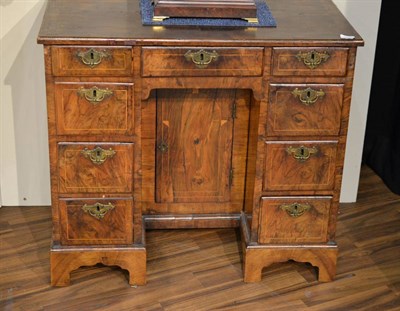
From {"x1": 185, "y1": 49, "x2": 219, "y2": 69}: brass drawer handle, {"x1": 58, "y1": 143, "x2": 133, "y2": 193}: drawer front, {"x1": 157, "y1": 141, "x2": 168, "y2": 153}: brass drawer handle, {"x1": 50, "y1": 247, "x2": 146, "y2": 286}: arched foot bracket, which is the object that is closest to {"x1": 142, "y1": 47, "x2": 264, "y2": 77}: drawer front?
{"x1": 185, "y1": 49, "x2": 219, "y2": 69}: brass drawer handle

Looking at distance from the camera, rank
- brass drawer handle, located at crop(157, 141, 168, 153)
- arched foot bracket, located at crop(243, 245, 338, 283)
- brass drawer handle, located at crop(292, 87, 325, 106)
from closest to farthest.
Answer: brass drawer handle, located at crop(292, 87, 325, 106) < arched foot bracket, located at crop(243, 245, 338, 283) < brass drawer handle, located at crop(157, 141, 168, 153)

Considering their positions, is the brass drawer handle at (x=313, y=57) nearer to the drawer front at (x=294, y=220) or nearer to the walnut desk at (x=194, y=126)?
the walnut desk at (x=194, y=126)

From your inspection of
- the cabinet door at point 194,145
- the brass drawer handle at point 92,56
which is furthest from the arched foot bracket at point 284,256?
the brass drawer handle at point 92,56

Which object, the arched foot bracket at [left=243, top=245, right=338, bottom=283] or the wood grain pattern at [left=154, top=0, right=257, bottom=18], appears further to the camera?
the arched foot bracket at [left=243, top=245, right=338, bottom=283]

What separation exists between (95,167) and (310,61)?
31.8 inches

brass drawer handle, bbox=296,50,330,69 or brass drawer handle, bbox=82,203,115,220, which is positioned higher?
brass drawer handle, bbox=296,50,330,69

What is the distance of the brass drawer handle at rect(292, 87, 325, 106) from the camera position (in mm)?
3043

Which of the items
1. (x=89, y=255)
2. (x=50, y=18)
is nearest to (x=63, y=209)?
(x=89, y=255)

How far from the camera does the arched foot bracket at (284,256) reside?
3.29m

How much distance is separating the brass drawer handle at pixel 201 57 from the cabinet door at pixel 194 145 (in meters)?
0.36

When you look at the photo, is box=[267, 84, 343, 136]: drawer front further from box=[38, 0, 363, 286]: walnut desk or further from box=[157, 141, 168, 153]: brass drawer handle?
box=[157, 141, 168, 153]: brass drawer handle

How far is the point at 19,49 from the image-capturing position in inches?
139

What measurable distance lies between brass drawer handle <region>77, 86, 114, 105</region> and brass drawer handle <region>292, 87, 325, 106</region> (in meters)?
0.62

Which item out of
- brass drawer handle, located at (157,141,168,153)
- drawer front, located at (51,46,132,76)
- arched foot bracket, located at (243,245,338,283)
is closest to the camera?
drawer front, located at (51,46,132,76)
